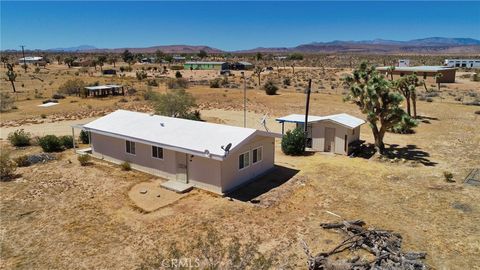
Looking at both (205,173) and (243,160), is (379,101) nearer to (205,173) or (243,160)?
(243,160)

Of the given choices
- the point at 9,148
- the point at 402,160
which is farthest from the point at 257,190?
the point at 9,148

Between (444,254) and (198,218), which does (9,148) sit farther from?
(444,254)

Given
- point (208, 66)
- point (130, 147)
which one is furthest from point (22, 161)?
point (208, 66)

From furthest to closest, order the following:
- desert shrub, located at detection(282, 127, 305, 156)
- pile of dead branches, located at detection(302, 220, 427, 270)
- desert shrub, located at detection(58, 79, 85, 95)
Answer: desert shrub, located at detection(58, 79, 85, 95), desert shrub, located at detection(282, 127, 305, 156), pile of dead branches, located at detection(302, 220, 427, 270)

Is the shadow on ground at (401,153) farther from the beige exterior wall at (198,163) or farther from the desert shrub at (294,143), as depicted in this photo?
the beige exterior wall at (198,163)

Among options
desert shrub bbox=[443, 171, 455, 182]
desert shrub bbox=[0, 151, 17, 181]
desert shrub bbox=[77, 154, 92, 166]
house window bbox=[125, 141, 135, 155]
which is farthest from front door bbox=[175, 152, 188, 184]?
desert shrub bbox=[443, 171, 455, 182]

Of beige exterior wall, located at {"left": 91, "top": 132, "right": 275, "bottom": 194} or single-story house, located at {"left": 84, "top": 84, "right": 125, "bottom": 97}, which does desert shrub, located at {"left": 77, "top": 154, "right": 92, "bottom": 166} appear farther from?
single-story house, located at {"left": 84, "top": 84, "right": 125, "bottom": 97}
